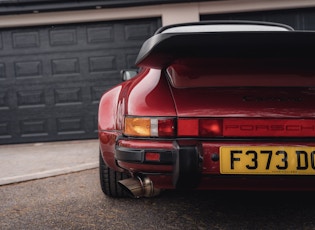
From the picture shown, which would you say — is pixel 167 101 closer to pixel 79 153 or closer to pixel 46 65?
pixel 79 153

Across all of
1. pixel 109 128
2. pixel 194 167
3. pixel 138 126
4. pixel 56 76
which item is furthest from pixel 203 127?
pixel 56 76

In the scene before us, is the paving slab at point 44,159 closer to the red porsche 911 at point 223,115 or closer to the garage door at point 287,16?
the red porsche 911 at point 223,115

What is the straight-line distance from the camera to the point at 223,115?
6.02ft

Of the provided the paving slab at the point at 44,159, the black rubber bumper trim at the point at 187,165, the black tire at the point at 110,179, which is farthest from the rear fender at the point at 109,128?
the paving slab at the point at 44,159

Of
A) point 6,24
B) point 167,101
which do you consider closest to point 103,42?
point 6,24

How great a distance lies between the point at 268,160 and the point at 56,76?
5.47 meters

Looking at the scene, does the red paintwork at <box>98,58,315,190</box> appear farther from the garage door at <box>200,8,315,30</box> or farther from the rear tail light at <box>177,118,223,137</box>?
the garage door at <box>200,8,315,30</box>

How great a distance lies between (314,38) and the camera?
1565 millimetres

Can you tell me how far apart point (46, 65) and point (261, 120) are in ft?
18.0

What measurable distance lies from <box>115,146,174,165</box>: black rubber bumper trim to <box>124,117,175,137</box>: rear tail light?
10 cm

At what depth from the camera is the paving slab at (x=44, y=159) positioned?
3.76 metres

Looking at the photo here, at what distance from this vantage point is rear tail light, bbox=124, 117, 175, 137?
186 centimetres

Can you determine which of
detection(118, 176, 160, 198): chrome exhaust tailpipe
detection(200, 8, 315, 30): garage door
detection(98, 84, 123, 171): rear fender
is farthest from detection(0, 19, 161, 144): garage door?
detection(118, 176, 160, 198): chrome exhaust tailpipe

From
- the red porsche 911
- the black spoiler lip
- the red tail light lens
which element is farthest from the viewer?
the red tail light lens
